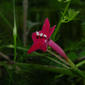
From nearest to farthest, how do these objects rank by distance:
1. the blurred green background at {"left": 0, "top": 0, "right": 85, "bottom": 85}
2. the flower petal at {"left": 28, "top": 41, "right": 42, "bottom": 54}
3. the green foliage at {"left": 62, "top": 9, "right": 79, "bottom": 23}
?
1. the flower petal at {"left": 28, "top": 41, "right": 42, "bottom": 54}
2. the green foliage at {"left": 62, "top": 9, "right": 79, "bottom": 23}
3. the blurred green background at {"left": 0, "top": 0, "right": 85, "bottom": 85}

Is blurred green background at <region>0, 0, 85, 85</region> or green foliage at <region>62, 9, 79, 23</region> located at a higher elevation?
green foliage at <region>62, 9, 79, 23</region>

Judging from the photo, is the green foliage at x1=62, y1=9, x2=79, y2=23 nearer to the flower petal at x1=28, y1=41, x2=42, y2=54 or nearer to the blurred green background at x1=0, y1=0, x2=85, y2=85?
the blurred green background at x1=0, y1=0, x2=85, y2=85

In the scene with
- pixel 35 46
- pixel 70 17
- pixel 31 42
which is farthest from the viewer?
pixel 31 42

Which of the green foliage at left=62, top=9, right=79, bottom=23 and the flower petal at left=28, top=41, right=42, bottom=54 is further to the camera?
the green foliage at left=62, top=9, right=79, bottom=23

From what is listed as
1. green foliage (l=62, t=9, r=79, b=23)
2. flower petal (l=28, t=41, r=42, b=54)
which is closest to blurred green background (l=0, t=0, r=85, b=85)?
green foliage (l=62, t=9, r=79, b=23)

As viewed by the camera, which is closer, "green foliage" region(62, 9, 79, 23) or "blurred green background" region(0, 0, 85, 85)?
"green foliage" region(62, 9, 79, 23)

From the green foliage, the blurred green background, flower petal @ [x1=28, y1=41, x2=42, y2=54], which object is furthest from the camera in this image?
the blurred green background

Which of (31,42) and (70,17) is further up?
(70,17)

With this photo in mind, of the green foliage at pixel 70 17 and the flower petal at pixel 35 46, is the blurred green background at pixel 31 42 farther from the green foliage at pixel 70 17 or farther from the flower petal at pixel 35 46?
the flower petal at pixel 35 46

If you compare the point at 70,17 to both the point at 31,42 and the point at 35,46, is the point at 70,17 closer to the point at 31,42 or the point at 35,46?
the point at 35,46

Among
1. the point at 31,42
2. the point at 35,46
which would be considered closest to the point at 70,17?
the point at 35,46

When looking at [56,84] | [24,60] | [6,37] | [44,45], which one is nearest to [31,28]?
[6,37]
